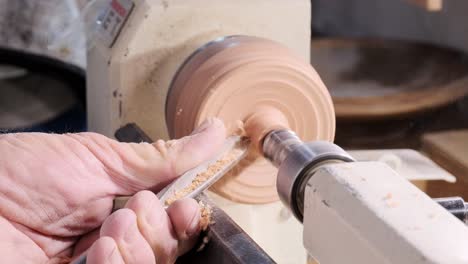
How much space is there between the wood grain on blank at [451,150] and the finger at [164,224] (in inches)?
17.5

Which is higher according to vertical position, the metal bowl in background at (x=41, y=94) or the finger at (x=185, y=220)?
the finger at (x=185, y=220)

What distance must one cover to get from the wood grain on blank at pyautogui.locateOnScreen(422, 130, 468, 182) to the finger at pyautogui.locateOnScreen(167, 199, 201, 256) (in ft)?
1.44

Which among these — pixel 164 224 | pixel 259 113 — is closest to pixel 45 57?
pixel 259 113

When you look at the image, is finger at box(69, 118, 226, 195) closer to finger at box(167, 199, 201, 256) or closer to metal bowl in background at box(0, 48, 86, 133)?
finger at box(167, 199, 201, 256)

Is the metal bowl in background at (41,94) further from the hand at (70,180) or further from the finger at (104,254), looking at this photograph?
the finger at (104,254)

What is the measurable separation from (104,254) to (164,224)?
0.18 ft

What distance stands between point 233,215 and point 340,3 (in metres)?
1.18

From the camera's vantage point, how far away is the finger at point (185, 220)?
1.39 ft

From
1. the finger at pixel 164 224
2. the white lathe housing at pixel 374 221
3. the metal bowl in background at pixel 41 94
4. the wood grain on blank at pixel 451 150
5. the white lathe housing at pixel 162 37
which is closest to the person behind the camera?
the white lathe housing at pixel 374 221

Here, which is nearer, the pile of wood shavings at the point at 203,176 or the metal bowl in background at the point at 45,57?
the pile of wood shavings at the point at 203,176

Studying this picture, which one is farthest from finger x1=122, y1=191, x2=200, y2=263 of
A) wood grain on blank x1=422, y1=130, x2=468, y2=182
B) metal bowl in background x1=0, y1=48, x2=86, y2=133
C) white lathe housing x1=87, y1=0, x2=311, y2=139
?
metal bowl in background x1=0, y1=48, x2=86, y2=133

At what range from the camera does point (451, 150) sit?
0.82m

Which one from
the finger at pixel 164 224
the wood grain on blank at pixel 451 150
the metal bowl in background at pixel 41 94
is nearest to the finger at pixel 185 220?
the finger at pixel 164 224

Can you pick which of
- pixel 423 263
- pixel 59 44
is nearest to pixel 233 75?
pixel 423 263
